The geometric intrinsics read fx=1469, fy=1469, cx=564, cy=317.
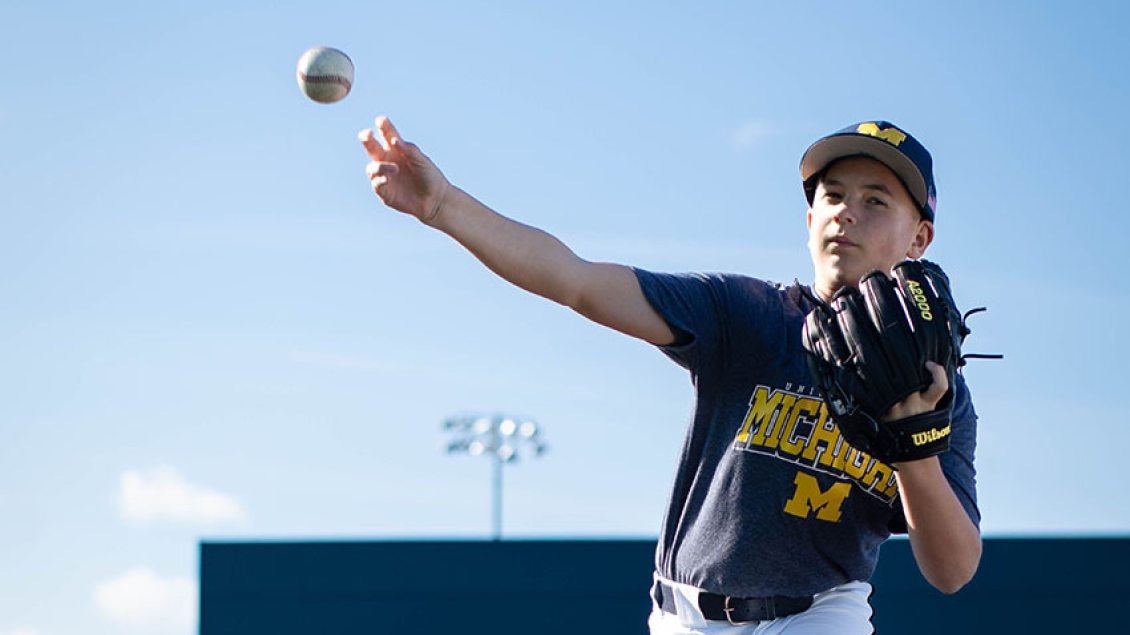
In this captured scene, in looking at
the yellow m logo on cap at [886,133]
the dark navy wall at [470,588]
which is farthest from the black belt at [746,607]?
the dark navy wall at [470,588]

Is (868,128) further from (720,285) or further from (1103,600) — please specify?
(1103,600)

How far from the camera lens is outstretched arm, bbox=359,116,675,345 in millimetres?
3576

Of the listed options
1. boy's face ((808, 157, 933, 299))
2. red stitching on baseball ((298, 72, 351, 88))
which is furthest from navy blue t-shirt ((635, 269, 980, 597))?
red stitching on baseball ((298, 72, 351, 88))

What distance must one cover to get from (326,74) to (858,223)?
5.68ft

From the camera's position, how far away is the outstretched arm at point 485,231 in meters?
3.58

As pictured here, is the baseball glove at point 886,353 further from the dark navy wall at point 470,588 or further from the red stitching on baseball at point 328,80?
the dark navy wall at point 470,588

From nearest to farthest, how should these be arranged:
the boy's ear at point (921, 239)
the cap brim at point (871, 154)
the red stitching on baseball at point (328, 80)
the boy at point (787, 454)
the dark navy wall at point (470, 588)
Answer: the boy at point (787, 454)
the cap brim at point (871, 154)
the boy's ear at point (921, 239)
the red stitching on baseball at point (328, 80)
the dark navy wall at point (470, 588)

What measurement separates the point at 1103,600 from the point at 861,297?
1327 cm

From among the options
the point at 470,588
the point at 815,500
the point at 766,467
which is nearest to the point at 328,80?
the point at 766,467

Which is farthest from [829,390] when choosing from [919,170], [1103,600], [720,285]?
[1103,600]

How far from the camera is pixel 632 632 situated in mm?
15094

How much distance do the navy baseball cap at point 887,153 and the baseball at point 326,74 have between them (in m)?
1.47

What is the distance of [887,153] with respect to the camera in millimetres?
4246

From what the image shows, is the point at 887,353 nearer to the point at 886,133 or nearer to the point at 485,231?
the point at 886,133
